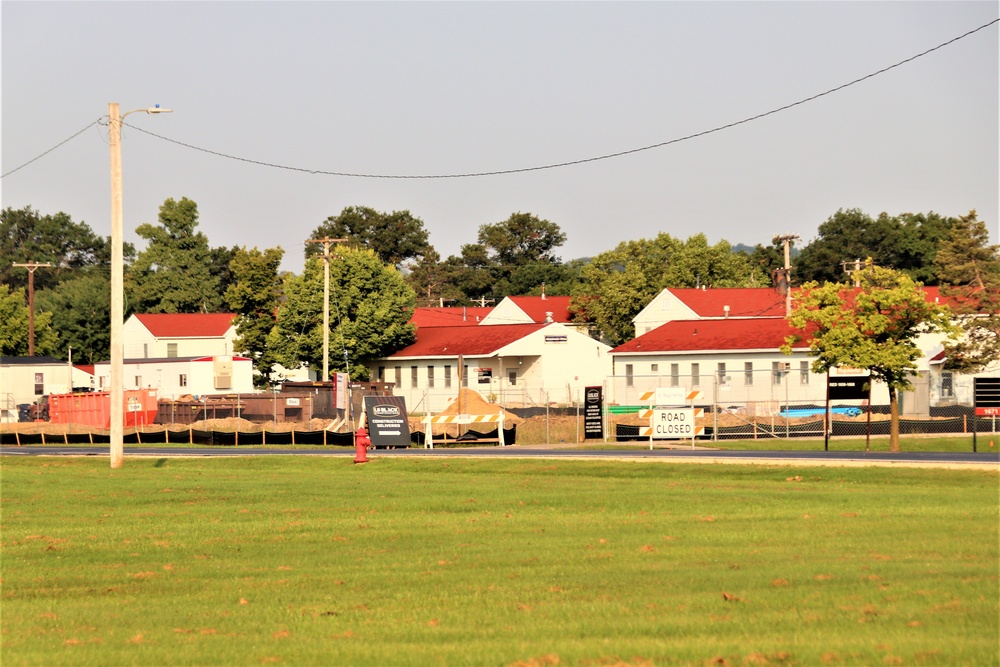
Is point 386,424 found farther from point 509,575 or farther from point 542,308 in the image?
point 542,308

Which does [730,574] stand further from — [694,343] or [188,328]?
[188,328]

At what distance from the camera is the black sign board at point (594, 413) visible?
150 ft

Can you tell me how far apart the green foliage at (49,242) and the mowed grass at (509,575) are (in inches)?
5822

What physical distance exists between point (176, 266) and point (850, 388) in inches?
3908

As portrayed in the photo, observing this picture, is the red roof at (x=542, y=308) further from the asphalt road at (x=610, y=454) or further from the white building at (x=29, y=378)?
the asphalt road at (x=610, y=454)

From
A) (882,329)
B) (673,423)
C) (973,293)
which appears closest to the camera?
(673,423)

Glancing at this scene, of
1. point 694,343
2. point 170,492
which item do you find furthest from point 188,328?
point 170,492

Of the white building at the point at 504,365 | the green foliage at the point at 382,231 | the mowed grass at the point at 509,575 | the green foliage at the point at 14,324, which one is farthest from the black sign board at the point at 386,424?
the green foliage at the point at 382,231

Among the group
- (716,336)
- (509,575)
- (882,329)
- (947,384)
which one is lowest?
(509,575)

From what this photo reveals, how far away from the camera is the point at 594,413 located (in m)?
46.1

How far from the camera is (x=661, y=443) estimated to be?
43.8 metres

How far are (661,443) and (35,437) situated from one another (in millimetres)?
27019

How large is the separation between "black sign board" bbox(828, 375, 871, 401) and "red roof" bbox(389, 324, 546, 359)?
41.3m

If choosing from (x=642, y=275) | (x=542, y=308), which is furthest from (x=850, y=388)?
(x=542, y=308)
